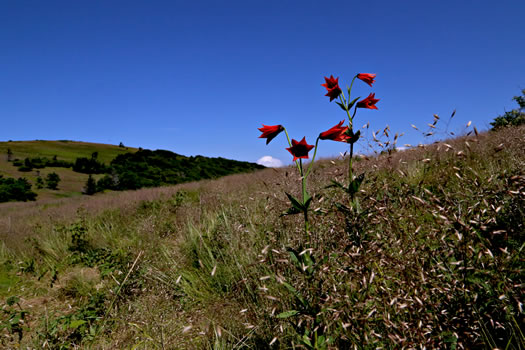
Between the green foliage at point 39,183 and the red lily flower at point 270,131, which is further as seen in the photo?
the green foliage at point 39,183

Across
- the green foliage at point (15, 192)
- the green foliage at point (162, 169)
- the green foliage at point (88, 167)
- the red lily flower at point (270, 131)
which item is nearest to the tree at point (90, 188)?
the green foliage at point (162, 169)

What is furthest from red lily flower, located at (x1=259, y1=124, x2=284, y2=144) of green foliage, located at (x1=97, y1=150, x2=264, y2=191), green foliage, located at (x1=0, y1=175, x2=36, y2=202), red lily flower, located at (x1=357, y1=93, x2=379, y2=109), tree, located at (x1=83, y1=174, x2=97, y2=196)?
green foliage, located at (x1=0, y1=175, x2=36, y2=202)

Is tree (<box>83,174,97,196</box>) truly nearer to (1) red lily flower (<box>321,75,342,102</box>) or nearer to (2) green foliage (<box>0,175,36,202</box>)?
(2) green foliage (<box>0,175,36,202</box>)

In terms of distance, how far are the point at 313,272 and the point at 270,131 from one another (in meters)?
0.77

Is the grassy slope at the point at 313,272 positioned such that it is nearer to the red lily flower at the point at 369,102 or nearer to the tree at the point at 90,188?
the red lily flower at the point at 369,102

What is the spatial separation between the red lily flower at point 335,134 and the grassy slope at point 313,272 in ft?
1.04

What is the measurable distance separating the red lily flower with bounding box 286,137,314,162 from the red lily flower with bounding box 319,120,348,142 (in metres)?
0.15

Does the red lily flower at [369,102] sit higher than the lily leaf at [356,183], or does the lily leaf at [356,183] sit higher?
the red lily flower at [369,102]

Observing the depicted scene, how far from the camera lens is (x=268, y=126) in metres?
1.40

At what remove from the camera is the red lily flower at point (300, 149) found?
125 cm

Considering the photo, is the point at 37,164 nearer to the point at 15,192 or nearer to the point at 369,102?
the point at 15,192

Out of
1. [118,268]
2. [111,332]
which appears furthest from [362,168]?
[118,268]

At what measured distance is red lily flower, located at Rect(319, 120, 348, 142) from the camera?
132 cm

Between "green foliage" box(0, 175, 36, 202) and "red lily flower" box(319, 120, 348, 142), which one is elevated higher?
"red lily flower" box(319, 120, 348, 142)
